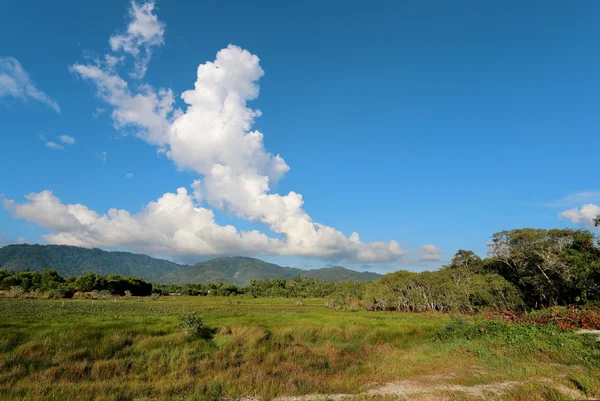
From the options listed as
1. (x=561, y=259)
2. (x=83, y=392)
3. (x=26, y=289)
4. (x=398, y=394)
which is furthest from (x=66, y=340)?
(x=26, y=289)

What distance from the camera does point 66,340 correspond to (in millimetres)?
18688

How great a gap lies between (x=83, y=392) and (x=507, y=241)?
61.6 meters

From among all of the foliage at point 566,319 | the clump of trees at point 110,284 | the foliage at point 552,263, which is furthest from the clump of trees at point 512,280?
the clump of trees at point 110,284

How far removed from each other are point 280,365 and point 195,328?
820 cm

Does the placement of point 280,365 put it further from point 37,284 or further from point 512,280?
point 37,284

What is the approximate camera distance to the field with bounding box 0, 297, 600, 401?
11.6 meters

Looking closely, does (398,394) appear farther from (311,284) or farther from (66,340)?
(311,284)

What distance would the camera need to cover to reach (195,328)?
23.8 meters

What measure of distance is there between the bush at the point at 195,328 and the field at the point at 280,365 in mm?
794

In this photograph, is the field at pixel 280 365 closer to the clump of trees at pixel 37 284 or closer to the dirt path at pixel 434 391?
the dirt path at pixel 434 391

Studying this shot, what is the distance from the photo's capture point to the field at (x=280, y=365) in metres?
11.6

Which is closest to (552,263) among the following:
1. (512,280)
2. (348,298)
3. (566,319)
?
(512,280)

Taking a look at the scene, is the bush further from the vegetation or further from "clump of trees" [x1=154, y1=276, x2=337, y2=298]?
"clump of trees" [x1=154, y1=276, x2=337, y2=298]

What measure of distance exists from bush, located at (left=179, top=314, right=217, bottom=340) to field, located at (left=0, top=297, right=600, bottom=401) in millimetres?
794
